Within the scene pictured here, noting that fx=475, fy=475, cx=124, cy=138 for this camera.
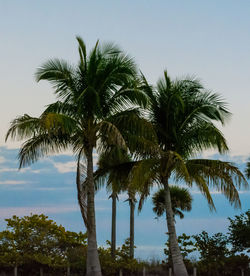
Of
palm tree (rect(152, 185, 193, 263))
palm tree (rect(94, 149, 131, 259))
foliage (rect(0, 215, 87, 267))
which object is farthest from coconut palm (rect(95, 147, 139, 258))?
palm tree (rect(152, 185, 193, 263))

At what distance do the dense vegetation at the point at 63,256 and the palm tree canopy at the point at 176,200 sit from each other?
13.3 ft

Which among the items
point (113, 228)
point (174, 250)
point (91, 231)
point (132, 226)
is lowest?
point (174, 250)

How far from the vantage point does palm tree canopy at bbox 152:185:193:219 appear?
3088 centimetres

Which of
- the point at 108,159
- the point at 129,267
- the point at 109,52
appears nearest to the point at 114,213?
the point at 129,267

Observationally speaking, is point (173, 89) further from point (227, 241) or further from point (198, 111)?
point (227, 241)

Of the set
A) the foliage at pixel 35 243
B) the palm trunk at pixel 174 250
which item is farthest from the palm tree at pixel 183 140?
the foliage at pixel 35 243

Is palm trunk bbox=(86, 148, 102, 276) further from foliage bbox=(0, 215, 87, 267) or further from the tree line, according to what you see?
foliage bbox=(0, 215, 87, 267)

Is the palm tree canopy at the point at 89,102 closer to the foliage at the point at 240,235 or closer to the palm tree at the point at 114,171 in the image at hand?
the palm tree at the point at 114,171

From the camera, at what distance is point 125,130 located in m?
20.6

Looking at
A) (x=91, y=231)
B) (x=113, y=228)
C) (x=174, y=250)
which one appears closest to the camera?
(x=91, y=231)

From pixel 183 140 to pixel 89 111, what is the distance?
4926 mm

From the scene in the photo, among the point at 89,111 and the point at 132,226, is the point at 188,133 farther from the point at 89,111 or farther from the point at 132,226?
the point at 132,226

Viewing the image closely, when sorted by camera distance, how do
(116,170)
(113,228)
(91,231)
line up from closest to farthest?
(91,231)
(116,170)
(113,228)

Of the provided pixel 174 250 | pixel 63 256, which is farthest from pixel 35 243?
pixel 174 250
